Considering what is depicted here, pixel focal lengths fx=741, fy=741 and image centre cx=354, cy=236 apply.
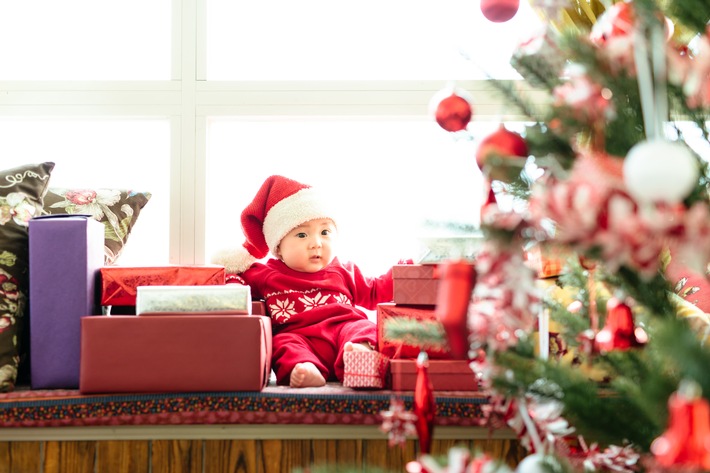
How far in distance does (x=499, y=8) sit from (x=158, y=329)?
2.94 feet

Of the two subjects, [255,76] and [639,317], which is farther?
[255,76]

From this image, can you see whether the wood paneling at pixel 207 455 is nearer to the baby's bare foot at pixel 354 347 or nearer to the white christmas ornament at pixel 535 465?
the baby's bare foot at pixel 354 347

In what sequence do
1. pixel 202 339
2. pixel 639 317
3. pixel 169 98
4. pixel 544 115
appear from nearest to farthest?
1. pixel 544 115
2. pixel 639 317
3. pixel 202 339
4. pixel 169 98

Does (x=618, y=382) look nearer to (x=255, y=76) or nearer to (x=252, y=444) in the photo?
(x=252, y=444)

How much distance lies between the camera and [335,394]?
1.48 m

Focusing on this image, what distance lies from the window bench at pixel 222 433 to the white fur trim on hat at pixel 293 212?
1.43 ft

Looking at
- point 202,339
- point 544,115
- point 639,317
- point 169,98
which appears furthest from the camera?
point 169,98

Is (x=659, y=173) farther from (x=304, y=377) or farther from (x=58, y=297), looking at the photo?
(x=58, y=297)

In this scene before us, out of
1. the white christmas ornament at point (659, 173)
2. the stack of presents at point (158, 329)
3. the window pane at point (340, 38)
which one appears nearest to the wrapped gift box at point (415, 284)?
the stack of presents at point (158, 329)

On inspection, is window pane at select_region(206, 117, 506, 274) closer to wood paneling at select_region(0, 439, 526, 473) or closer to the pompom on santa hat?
the pompom on santa hat

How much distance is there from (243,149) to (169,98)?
23 centimetres

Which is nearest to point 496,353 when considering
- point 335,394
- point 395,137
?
point 335,394

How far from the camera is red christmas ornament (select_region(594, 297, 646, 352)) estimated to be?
881mm

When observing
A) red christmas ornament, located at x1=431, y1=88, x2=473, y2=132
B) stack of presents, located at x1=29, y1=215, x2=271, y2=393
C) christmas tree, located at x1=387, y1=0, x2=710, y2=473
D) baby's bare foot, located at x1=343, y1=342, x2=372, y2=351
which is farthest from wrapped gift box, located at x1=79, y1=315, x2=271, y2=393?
red christmas ornament, located at x1=431, y1=88, x2=473, y2=132
